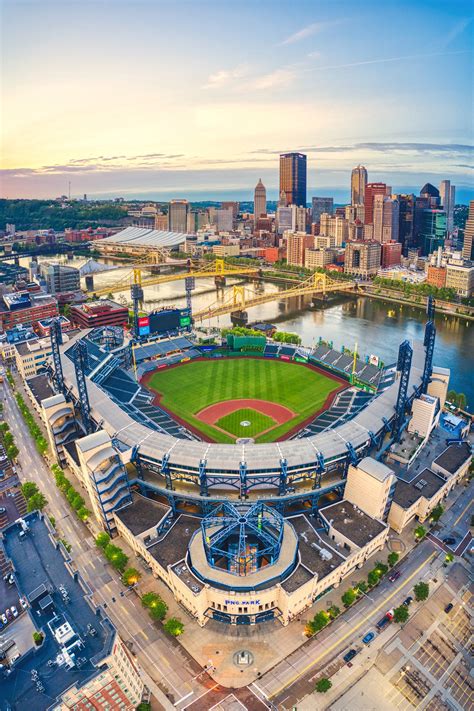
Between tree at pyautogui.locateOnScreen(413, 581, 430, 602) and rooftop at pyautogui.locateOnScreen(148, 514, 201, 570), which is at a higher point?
rooftop at pyautogui.locateOnScreen(148, 514, 201, 570)

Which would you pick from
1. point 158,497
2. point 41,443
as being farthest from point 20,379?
point 158,497

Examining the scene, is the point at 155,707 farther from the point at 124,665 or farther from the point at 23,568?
the point at 23,568

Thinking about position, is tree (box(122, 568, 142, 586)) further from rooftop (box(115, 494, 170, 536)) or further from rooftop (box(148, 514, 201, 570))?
rooftop (box(115, 494, 170, 536))

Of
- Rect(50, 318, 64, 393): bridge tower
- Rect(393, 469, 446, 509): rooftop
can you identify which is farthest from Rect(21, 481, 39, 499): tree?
Rect(393, 469, 446, 509): rooftop

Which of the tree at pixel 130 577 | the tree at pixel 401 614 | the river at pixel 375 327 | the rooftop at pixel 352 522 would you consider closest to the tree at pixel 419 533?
the rooftop at pixel 352 522

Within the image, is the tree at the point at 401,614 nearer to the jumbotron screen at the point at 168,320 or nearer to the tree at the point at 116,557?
the tree at the point at 116,557

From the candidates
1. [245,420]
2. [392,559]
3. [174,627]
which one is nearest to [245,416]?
[245,420]
